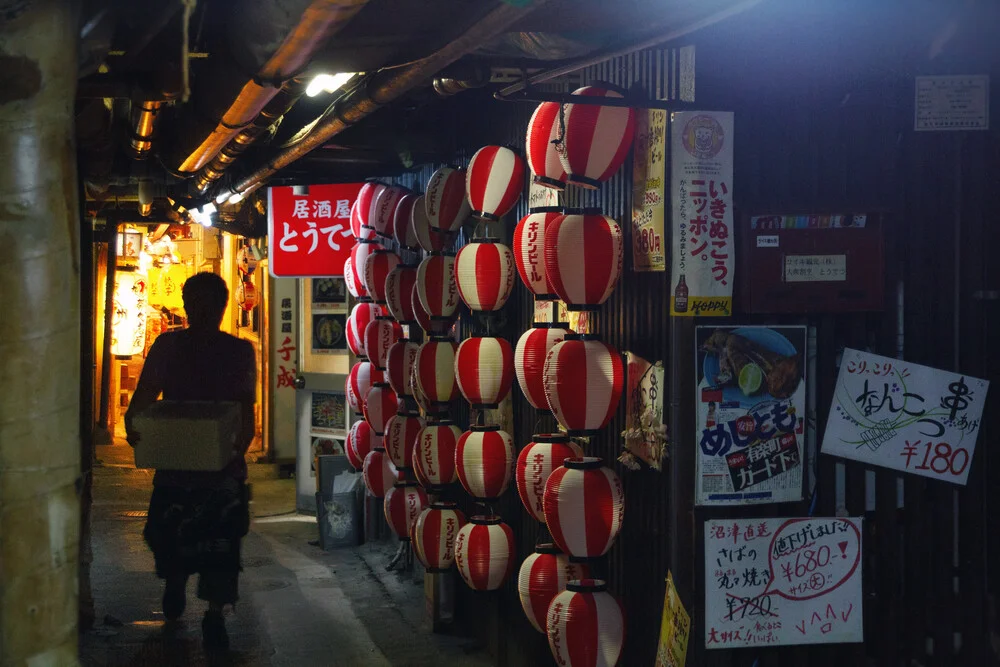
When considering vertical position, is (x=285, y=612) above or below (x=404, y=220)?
below

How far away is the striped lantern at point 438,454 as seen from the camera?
934 cm

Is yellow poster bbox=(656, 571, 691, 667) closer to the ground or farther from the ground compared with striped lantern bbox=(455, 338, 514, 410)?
closer to the ground

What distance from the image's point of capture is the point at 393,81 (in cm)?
681

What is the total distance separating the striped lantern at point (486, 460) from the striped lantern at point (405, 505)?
2.23 metres

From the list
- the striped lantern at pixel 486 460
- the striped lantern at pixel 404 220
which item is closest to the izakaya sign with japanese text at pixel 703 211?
the striped lantern at pixel 486 460

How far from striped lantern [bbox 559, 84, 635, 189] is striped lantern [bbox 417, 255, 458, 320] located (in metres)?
2.87

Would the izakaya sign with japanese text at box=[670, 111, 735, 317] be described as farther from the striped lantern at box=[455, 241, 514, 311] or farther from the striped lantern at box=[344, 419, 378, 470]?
the striped lantern at box=[344, 419, 378, 470]

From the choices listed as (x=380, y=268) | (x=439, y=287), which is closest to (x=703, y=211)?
(x=439, y=287)

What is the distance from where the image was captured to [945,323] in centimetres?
643

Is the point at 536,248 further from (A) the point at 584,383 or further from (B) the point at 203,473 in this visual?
(B) the point at 203,473

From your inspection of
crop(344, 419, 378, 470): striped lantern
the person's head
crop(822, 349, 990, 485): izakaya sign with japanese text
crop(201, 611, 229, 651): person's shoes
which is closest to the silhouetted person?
the person's head

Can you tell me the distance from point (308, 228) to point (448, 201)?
4952 millimetres

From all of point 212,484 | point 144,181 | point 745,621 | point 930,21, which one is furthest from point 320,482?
point 930,21

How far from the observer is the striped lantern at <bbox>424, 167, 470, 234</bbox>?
9148mm
